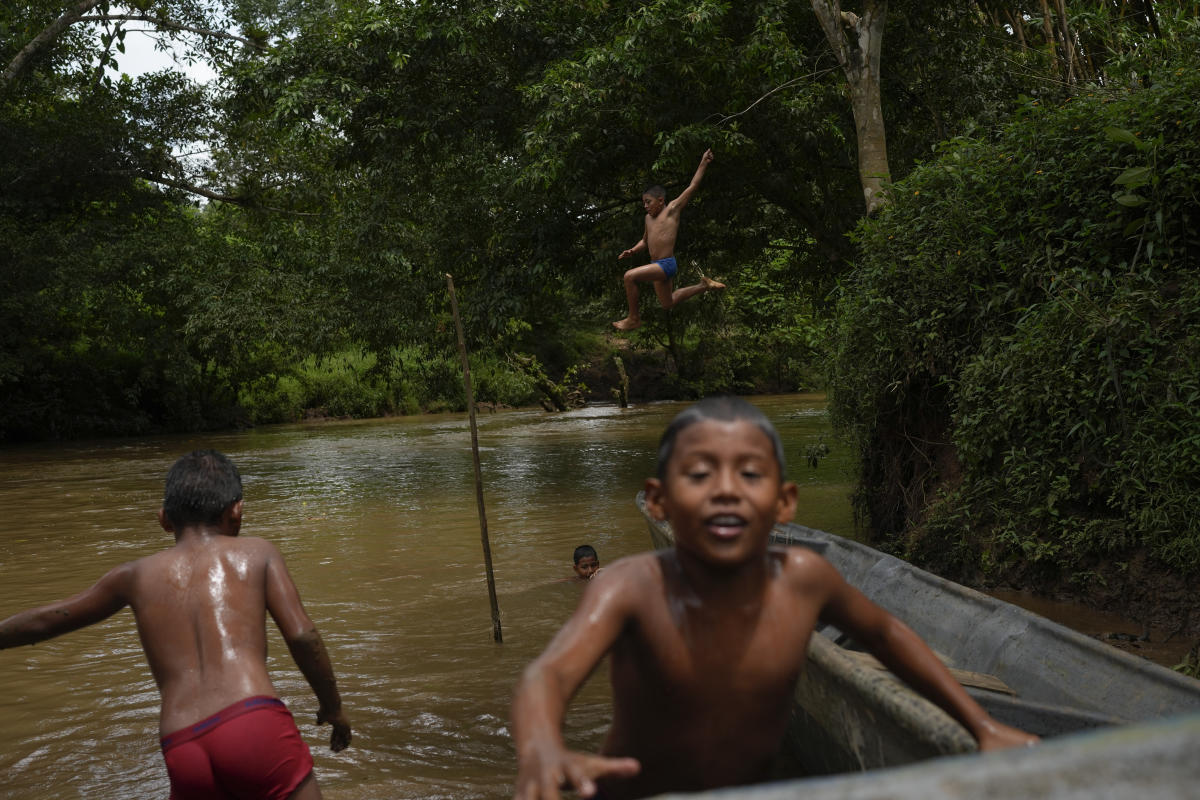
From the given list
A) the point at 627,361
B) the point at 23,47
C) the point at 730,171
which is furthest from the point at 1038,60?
the point at 627,361

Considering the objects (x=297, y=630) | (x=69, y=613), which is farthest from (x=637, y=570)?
(x=69, y=613)

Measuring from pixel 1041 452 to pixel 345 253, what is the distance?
12.4m

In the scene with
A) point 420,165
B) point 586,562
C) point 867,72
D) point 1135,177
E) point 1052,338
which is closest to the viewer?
point 1135,177

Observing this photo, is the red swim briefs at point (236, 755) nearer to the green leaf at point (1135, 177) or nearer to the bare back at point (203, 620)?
the bare back at point (203, 620)

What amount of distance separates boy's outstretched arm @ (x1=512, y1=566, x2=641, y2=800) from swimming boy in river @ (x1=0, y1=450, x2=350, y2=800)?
1.35 meters

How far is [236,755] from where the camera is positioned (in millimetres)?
2916

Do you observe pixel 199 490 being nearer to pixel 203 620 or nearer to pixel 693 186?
pixel 203 620

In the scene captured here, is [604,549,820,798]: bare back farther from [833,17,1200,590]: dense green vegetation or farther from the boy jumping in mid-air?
the boy jumping in mid-air

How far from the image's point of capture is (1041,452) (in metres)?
6.89

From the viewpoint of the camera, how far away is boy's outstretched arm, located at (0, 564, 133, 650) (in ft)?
10.3

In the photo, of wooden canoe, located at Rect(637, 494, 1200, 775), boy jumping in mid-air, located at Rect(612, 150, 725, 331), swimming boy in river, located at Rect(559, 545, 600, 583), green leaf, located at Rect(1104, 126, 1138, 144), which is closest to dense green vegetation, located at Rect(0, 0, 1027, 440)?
boy jumping in mid-air, located at Rect(612, 150, 725, 331)

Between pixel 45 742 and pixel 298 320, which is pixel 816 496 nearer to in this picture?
pixel 45 742

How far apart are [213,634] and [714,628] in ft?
5.18

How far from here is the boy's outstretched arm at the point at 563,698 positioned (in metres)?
1.68
